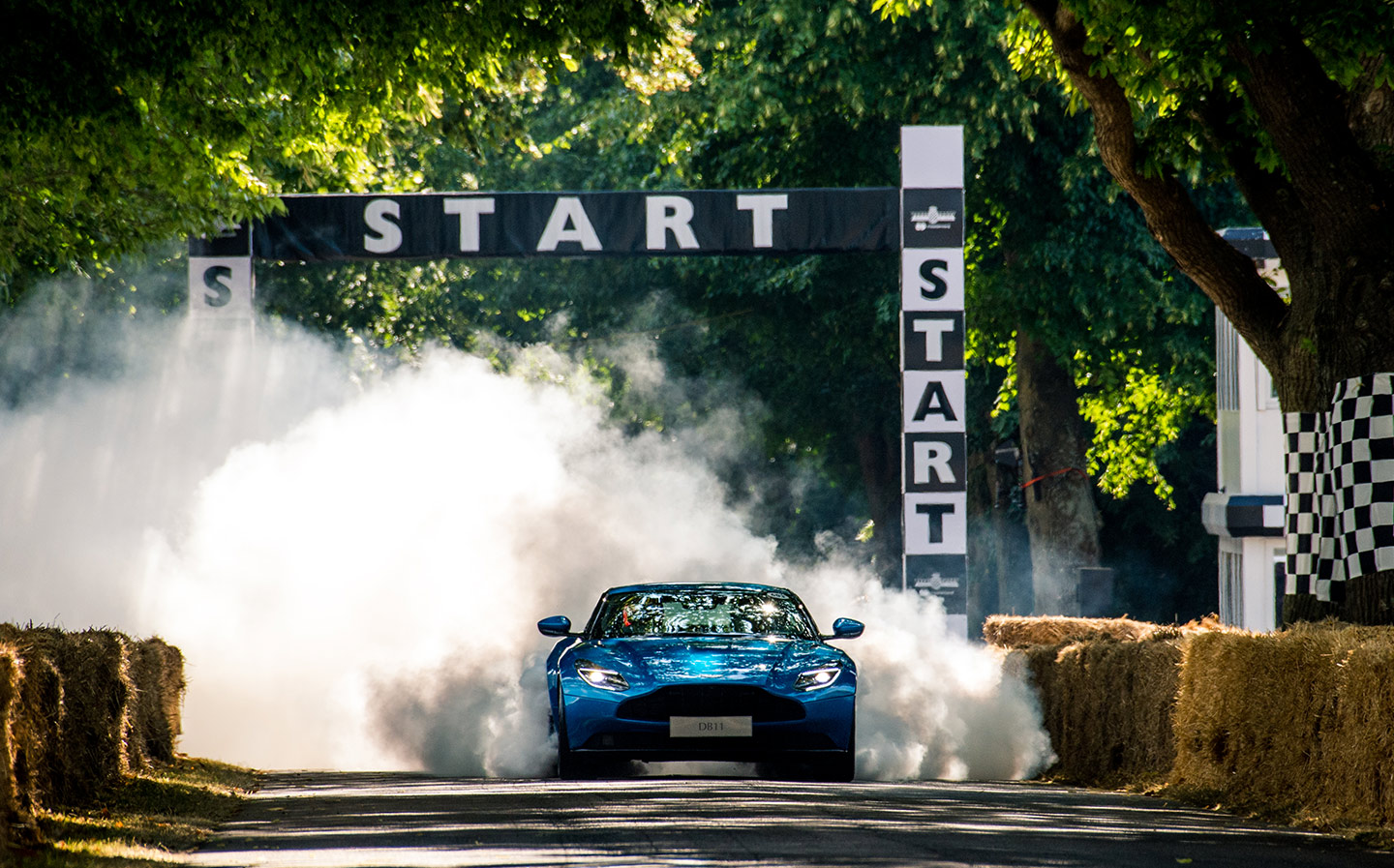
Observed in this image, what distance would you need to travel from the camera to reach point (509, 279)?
142 ft

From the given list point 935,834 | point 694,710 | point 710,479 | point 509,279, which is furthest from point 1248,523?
point 935,834

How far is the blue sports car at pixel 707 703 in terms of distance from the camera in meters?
12.2

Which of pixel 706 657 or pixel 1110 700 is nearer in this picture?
pixel 706 657

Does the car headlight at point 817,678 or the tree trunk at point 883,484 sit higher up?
the tree trunk at point 883,484

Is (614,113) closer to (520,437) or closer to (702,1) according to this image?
(520,437)

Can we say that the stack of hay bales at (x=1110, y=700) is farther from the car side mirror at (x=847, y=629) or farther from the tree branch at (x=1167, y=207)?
the tree branch at (x=1167, y=207)

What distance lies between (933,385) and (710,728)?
1027 cm

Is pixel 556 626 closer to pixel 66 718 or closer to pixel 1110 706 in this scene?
pixel 66 718

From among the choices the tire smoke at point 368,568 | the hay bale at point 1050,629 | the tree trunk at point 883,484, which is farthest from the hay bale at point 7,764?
the tree trunk at point 883,484

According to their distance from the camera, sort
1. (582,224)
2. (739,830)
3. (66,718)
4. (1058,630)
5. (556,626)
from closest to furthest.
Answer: (739,830), (66,718), (556,626), (1058,630), (582,224)

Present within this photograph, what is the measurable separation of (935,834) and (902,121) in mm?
24380

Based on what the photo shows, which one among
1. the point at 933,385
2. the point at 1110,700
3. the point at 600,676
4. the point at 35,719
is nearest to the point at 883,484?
the point at 933,385

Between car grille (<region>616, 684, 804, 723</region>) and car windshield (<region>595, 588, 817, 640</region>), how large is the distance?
1086 millimetres

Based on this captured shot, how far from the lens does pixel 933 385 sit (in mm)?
21906
